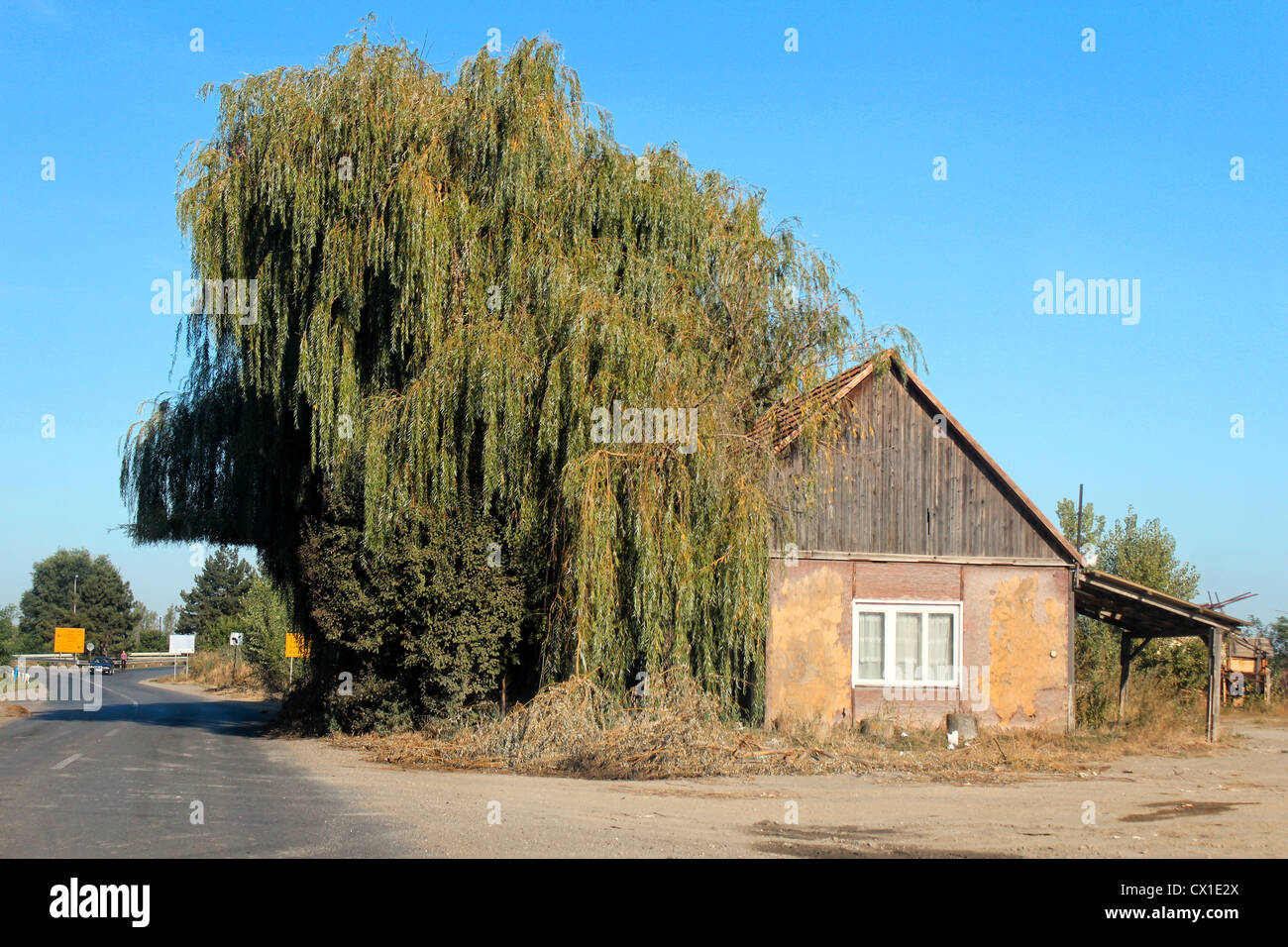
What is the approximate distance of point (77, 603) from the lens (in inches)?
4469

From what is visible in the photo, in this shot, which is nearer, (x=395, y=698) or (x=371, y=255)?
(x=371, y=255)

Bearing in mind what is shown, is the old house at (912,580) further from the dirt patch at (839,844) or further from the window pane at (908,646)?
the dirt patch at (839,844)

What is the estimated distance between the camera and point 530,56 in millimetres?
19312

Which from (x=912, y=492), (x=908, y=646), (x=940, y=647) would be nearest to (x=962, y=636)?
(x=940, y=647)

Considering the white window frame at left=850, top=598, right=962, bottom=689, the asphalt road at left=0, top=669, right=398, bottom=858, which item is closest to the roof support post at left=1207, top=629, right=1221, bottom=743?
the white window frame at left=850, top=598, right=962, bottom=689

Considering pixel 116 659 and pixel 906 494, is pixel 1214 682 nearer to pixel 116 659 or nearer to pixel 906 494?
pixel 906 494

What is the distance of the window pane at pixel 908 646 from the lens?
2088 cm

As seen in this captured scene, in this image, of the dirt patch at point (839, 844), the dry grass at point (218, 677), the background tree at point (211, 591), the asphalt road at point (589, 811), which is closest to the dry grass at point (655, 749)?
the asphalt road at point (589, 811)

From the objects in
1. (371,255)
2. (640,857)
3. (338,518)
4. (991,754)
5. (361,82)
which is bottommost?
(991,754)

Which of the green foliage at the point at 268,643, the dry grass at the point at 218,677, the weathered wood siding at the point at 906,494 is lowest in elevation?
the dry grass at the point at 218,677

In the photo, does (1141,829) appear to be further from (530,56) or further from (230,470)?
(230,470)

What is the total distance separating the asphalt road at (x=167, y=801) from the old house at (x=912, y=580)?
9610 millimetres
